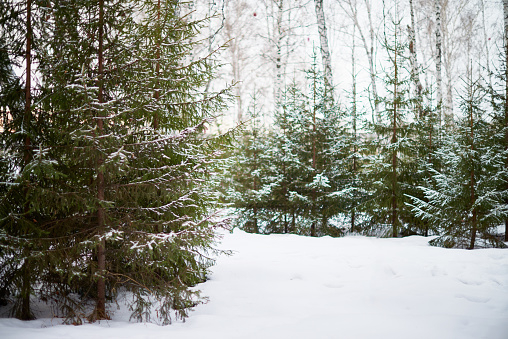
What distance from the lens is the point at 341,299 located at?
4.55m

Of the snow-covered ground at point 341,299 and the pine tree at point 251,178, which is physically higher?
the pine tree at point 251,178

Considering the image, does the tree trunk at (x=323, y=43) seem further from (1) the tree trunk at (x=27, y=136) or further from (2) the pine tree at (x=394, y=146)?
(1) the tree trunk at (x=27, y=136)

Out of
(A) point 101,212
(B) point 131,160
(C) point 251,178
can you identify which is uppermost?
(C) point 251,178

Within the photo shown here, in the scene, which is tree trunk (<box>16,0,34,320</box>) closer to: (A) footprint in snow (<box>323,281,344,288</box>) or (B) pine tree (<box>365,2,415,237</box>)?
(A) footprint in snow (<box>323,281,344,288</box>)

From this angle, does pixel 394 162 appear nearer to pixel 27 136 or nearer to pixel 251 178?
pixel 251 178

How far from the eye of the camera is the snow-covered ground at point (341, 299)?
345cm

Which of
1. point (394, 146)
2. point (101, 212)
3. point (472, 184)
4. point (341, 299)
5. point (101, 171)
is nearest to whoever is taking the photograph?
point (101, 171)

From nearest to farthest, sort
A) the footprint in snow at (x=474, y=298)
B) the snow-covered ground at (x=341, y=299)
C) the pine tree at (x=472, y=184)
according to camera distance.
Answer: the snow-covered ground at (x=341, y=299) < the footprint in snow at (x=474, y=298) < the pine tree at (x=472, y=184)

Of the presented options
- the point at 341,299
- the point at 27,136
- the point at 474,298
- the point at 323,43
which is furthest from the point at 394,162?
the point at 27,136

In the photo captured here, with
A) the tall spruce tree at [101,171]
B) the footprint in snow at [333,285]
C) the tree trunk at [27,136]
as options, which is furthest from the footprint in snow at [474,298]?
the tree trunk at [27,136]

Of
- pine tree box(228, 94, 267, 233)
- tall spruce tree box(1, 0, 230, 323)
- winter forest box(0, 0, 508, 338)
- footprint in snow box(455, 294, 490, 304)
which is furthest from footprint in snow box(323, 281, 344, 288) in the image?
Result: pine tree box(228, 94, 267, 233)

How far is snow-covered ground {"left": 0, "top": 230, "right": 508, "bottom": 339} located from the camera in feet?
11.3

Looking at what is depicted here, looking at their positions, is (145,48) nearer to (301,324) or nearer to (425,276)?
(301,324)

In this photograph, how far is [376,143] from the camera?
9328 mm
